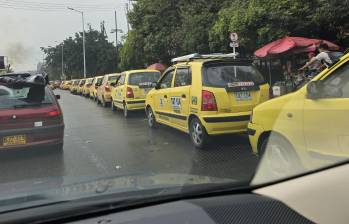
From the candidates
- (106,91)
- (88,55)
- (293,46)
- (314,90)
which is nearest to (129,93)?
(293,46)

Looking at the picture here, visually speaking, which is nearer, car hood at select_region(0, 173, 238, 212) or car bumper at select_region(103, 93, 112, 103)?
car hood at select_region(0, 173, 238, 212)

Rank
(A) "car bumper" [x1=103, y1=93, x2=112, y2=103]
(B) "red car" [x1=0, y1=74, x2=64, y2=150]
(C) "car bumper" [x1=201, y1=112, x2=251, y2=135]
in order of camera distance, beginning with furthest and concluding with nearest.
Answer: (A) "car bumper" [x1=103, y1=93, x2=112, y2=103] < (C) "car bumper" [x1=201, y1=112, x2=251, y2=135] < (B) "red car" [x1=0, y1=74, x2=64, y2=150]

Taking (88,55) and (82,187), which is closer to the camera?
(82,187)

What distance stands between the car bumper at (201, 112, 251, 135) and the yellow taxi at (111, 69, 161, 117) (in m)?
6.15

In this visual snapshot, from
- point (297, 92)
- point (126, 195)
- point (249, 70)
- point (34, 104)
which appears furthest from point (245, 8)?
point (126, 195)

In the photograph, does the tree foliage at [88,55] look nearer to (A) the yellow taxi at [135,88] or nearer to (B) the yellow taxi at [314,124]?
(A) the yellow taxi at [135,88]

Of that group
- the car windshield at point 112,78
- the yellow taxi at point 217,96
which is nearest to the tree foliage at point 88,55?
the car windshield at point 112,78

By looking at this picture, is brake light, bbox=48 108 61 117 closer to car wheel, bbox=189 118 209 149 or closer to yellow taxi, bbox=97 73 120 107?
car wheel, bbox=189 118 209 149

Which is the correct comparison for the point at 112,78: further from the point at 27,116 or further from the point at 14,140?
the point at 14,140

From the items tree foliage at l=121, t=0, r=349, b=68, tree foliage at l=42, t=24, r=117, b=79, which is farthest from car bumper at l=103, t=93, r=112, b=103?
tree foliage at l=42, t=24, r=117, b=79

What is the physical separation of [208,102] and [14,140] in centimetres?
301

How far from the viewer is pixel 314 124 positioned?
3.66 meters

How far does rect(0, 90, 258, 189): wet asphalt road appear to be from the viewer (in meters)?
5.24

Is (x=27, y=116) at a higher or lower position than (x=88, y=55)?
lower
